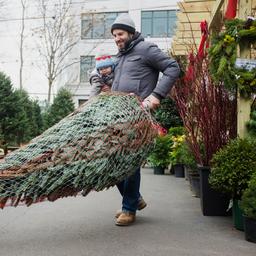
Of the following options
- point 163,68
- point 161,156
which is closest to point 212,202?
point 163,68

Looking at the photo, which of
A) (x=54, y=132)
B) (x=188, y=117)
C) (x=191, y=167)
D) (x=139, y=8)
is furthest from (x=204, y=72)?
(x=139, y=8)

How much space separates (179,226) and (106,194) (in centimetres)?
210

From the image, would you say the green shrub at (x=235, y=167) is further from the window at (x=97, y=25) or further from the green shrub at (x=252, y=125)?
the window at (x=97, y=25)

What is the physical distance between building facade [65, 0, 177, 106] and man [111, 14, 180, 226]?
90.0 feet

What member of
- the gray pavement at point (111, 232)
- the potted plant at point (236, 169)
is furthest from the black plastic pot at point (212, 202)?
the potted plant at point (236, 169)

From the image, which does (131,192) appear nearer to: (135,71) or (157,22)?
(135,71)

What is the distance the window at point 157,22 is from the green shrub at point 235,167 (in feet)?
94.8

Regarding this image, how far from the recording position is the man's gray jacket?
165 inches

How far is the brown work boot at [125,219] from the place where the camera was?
415 centimetres

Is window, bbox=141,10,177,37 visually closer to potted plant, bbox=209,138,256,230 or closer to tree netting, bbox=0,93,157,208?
potted plant, bbox=209,138,256,230

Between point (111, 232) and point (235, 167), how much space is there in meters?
1.21

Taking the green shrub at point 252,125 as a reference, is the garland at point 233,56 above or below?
above

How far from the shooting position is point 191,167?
598 centimetres

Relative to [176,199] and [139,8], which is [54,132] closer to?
[176,199]
